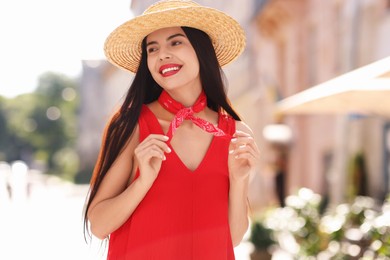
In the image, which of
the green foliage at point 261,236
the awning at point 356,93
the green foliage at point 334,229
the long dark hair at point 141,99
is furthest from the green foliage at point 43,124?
the long dark hair at point 141,99

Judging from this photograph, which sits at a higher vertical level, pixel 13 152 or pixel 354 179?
pixel 354 179

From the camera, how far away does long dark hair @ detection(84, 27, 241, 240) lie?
9.07 feet

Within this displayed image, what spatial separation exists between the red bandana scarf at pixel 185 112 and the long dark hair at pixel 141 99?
0.24 ft

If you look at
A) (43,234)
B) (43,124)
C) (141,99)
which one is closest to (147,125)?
(141,99)

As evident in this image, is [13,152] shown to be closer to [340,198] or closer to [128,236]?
[340,198]

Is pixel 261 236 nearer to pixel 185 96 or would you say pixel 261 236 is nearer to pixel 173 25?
pixel 185 96

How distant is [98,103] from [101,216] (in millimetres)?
56272

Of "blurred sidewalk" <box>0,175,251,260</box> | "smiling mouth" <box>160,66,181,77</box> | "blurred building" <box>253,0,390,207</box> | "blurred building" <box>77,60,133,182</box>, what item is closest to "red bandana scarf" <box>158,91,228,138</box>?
"smiling mouth" <box>160,66,181,77</box>

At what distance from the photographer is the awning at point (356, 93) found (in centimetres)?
626

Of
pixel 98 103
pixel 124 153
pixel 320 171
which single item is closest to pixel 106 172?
pixel 124 153

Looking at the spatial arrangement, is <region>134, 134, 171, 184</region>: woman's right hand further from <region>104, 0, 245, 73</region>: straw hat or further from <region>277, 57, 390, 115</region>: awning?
<region>277, 57, 390, 115</region>: awning

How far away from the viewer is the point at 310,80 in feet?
58.2

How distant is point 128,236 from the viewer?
2.71 metres

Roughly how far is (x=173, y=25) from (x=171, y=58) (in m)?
0.13
